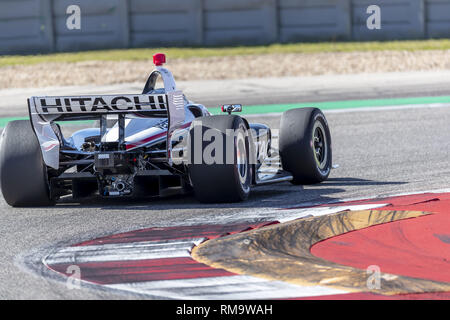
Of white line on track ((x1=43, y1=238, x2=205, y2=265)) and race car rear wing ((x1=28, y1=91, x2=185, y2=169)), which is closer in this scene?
white line on track ((x1=43, y1=238, x2=205, y2=265))

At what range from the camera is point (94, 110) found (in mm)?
8391

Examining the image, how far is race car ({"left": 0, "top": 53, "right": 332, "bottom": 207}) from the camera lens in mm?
8250

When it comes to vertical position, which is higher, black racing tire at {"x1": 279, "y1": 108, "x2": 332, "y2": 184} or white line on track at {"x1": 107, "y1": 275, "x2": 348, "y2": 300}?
black racing tire at {"x1": 279, "y1": 108, "x2": 332, "y2": 184}

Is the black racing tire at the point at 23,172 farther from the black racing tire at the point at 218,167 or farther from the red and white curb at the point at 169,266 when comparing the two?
the red and white curb at the point at 169,266

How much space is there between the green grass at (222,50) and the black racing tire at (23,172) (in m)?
17.8

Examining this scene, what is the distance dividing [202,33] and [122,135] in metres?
21.3

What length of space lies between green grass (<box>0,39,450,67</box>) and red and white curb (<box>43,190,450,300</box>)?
64.1ft

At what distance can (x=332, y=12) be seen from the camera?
28891 mm

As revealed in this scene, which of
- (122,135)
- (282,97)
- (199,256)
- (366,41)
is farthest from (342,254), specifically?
(366,41)

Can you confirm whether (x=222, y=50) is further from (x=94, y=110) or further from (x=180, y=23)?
(x=94, y=110)

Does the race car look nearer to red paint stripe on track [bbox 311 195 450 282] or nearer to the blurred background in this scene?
red paint stripe on track [bbox 311 195 450 282]

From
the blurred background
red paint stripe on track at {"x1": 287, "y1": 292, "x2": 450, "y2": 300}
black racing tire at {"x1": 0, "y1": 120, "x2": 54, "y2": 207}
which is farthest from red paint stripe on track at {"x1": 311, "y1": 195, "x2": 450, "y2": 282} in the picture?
the blurred background
